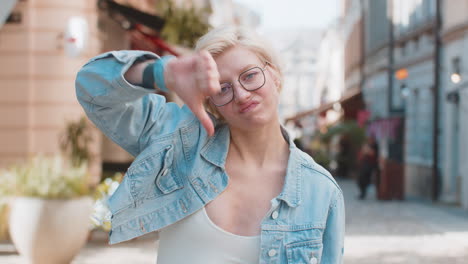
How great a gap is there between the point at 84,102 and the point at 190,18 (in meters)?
11.2

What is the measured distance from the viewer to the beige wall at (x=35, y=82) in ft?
36.3

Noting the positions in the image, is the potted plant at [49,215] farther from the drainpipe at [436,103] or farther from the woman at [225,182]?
the drainpipe at [436,103]

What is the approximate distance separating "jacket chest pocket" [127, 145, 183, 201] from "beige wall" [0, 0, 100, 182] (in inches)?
363

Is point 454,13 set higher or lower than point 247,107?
higher

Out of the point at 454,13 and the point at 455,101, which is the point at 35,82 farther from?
the point at 454,13

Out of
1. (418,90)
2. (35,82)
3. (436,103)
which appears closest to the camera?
(35,82)

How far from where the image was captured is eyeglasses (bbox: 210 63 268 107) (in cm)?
211

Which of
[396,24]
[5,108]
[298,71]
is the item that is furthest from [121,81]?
[298,71]

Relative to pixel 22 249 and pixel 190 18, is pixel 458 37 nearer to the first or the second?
pixel 190 18

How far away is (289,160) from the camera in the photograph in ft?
7.41

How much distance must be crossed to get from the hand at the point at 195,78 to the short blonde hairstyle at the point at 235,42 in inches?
18.0

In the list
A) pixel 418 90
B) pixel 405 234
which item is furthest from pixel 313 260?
pixel 418 90

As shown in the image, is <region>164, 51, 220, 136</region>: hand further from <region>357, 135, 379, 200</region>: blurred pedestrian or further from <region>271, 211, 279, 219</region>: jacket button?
<region>357, 135, 379, 200</region>: blurred pedestrian

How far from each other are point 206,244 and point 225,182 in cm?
21
